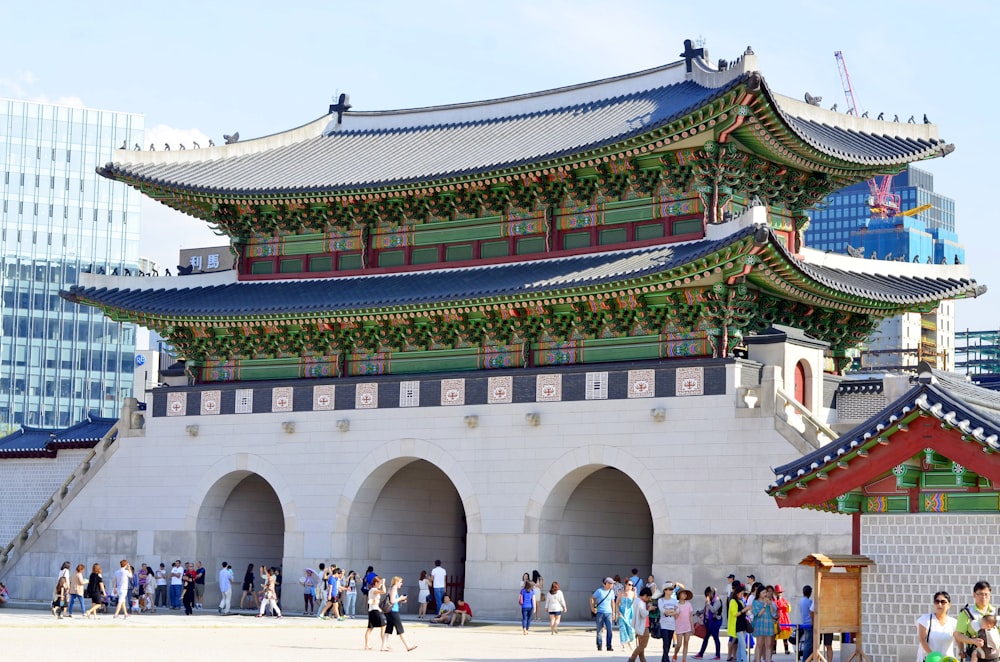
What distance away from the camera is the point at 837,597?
22828mm

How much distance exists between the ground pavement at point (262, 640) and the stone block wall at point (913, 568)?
5962mm

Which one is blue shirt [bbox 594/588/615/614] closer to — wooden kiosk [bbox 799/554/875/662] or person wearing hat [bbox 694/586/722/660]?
person wearing hat [bbox 694/586/722/660]

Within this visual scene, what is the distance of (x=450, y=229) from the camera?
136ft

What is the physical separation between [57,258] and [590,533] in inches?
3223

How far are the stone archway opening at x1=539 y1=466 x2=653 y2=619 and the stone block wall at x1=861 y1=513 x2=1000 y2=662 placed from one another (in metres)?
14.5

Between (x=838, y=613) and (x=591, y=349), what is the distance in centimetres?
1578

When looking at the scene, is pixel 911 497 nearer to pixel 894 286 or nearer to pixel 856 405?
pixel 856 405

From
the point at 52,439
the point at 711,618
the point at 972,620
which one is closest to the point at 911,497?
the point at 972,620

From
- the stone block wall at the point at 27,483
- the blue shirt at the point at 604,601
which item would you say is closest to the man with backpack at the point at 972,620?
the blue shirt at the point at 604,601

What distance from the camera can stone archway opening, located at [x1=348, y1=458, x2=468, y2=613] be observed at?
40.6 metres

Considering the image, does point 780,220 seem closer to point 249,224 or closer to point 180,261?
point 249,224

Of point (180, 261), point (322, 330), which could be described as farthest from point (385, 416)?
point (180, 261)

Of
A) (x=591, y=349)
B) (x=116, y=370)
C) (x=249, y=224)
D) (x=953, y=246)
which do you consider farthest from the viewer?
(x=953, y=246)

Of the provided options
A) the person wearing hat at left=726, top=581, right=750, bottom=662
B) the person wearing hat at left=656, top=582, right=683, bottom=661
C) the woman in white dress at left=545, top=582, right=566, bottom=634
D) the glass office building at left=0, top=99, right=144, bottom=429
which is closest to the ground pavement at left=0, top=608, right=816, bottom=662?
the woman in white dress at left=545, top=582, right=566, bottom=634
